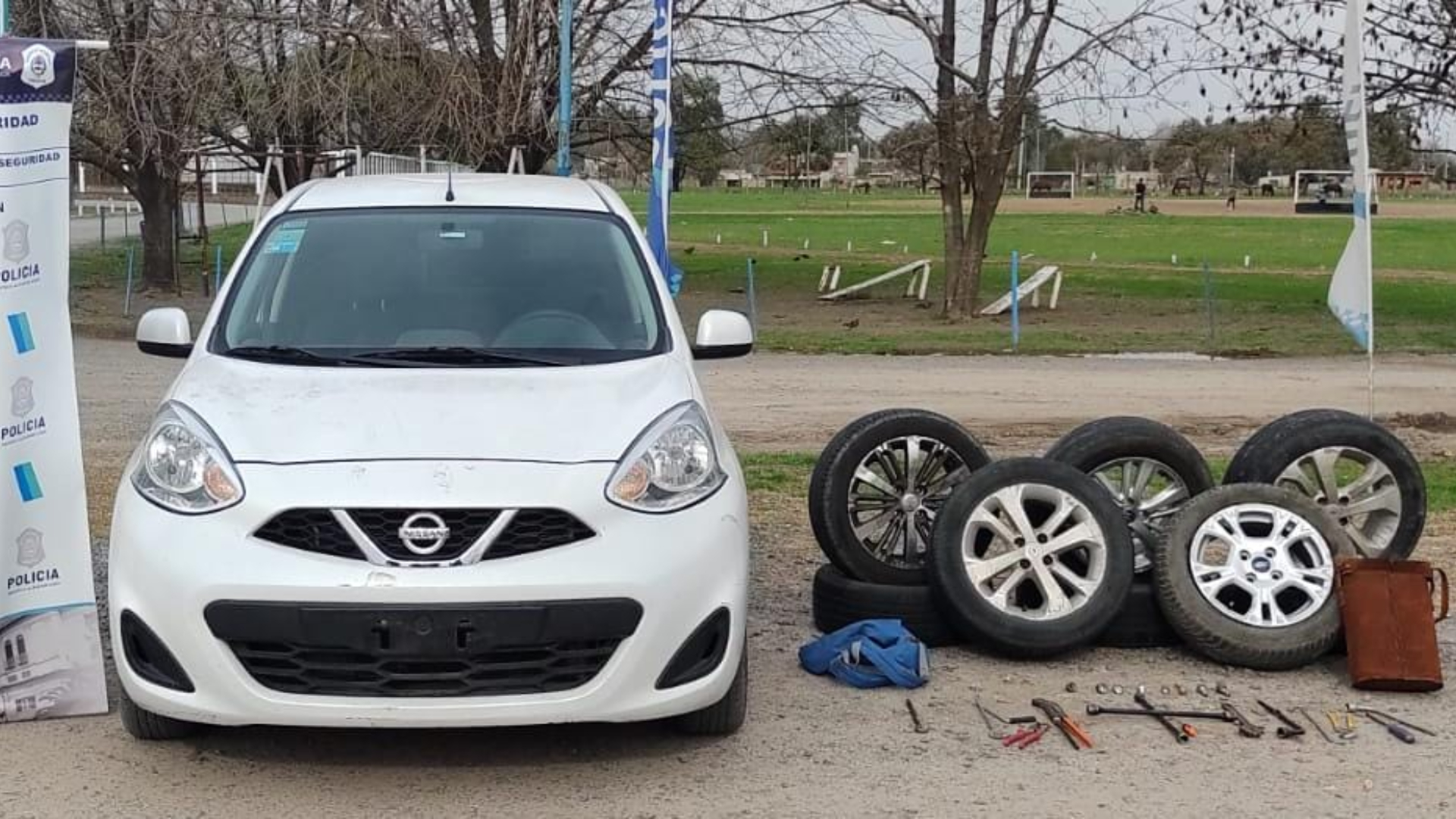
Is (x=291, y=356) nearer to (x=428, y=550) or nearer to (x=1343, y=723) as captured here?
(x=428, y=550)

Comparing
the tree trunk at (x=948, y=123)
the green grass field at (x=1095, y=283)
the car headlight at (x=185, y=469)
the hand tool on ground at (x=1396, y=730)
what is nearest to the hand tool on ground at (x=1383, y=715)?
the hand tool on ground at (x=1396, y=730)

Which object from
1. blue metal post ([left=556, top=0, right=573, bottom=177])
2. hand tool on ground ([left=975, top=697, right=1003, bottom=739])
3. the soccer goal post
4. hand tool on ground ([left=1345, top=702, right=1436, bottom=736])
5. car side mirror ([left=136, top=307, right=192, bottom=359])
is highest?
the soccer goal post

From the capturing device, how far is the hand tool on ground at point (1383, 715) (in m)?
5.44

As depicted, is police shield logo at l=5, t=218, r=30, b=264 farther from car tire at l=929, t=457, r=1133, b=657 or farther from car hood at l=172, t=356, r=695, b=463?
car tire at l=929, t=457, r=1133, b=657

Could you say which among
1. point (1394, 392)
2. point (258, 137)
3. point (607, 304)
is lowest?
point (1394, 392)

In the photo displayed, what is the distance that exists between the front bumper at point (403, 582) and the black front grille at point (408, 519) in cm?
3

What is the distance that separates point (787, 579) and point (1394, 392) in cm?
1066

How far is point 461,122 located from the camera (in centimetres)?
1988

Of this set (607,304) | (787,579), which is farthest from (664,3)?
(607,304)

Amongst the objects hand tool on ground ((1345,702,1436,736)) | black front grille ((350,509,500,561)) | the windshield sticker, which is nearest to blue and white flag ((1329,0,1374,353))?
hand tool on ground ((1345,702,1436,736))

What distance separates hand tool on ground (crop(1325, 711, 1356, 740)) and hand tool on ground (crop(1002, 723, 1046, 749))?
3.18ft

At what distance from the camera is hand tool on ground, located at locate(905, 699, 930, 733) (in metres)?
5.38

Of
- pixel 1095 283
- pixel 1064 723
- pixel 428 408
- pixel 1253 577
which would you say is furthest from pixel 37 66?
pixel 1095 283

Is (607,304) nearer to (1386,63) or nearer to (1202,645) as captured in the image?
(1202,645)
